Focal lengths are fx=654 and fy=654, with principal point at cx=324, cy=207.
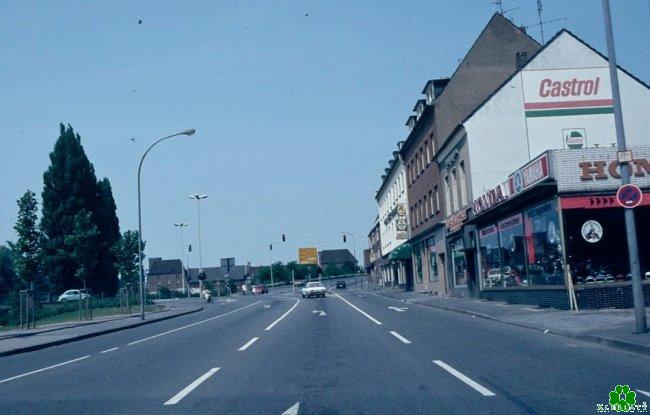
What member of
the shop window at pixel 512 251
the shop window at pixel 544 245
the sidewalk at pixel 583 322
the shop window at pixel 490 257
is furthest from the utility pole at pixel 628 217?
the shop window at pixel 490 257

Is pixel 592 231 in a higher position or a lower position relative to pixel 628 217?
higher

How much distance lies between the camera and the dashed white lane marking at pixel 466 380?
819cm

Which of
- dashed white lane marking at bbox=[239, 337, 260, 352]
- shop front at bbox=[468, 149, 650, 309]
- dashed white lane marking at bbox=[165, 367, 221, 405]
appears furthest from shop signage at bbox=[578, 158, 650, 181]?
dashed white lane marking at bbox=[165, 367, 221, 405]

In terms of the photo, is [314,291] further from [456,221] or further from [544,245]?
[544,245]

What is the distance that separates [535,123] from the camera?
30609mm

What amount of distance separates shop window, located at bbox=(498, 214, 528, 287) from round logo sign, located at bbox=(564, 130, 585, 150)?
6150 mm

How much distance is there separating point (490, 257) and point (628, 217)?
16.2 metres

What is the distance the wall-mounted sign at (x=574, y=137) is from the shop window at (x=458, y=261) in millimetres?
7156

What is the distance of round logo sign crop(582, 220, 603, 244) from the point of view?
20734 millimetres

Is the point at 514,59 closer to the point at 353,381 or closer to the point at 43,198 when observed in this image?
the point at 353,381

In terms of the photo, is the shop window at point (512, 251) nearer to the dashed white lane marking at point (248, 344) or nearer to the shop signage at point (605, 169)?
the shop signage at point (605, 169)

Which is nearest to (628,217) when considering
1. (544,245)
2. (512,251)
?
(544,245)

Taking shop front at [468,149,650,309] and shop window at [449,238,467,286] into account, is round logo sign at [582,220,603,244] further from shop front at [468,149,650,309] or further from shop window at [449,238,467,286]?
shop window at [449,238,467,286]

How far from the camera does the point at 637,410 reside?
6.92 m
